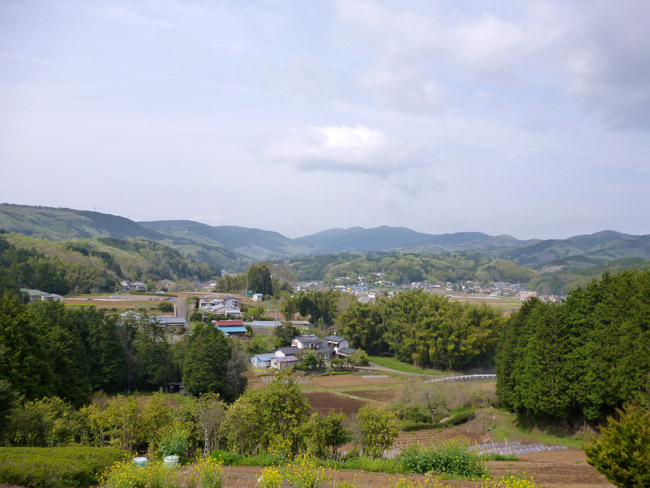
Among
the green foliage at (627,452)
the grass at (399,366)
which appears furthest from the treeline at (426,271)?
the green foliage at (627,452)

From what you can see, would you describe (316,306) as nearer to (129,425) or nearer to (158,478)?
(129,425)

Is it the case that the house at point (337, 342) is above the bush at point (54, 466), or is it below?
below

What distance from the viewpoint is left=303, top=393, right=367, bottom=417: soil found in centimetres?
2589

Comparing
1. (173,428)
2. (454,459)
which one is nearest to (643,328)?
(454,459)

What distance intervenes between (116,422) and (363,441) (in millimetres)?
7894

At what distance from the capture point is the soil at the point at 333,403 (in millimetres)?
25892

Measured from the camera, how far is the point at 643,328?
16.9 metres

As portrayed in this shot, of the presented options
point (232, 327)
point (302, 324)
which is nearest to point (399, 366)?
point (302, 324)

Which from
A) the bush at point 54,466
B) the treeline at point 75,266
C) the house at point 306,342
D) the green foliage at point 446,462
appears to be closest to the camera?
the bush at point 54,466

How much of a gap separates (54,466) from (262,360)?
31.6 metres

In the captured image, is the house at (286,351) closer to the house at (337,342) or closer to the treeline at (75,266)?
the house at (337,342)

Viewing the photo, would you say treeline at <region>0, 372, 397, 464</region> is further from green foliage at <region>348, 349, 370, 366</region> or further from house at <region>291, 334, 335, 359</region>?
house at <region>291, 334, 335, 359</region>

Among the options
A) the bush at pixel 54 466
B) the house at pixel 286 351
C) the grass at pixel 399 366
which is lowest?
the grass at pixel 399 366

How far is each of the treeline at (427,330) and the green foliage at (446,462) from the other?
2997cm
